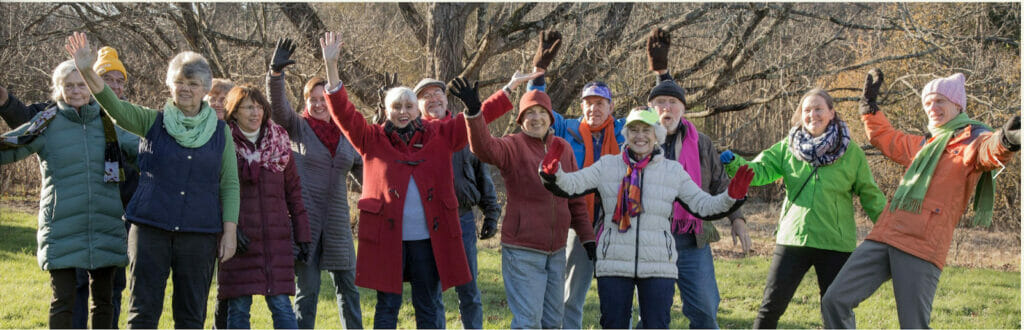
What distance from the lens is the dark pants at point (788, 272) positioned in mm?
4652

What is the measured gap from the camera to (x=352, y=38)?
34.4 ft

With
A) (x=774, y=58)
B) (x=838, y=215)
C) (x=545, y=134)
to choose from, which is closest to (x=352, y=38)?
(x=774, y=58)

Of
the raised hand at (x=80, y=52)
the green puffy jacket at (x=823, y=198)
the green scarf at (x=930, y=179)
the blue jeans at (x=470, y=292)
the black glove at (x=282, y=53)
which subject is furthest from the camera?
the blue jeans at (x=470, y=292)

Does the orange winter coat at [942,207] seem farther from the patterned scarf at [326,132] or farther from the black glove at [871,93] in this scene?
the patterned scarf at [326,132]

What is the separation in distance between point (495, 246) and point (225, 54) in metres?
4.47

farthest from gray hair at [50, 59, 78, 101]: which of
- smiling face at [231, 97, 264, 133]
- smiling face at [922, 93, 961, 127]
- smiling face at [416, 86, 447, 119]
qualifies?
smiling face at [922, 93, 961, 127]

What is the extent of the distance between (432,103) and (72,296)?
2159mm

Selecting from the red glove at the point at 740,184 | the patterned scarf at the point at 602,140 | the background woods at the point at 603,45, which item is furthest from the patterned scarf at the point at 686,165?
the background woods at the point at 603,45

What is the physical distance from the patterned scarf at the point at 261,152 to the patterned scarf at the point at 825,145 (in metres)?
2.82

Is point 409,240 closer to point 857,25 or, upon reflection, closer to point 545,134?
point 545,134

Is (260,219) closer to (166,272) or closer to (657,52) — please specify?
(166,272)

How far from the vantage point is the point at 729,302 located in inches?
321

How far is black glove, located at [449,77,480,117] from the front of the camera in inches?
164

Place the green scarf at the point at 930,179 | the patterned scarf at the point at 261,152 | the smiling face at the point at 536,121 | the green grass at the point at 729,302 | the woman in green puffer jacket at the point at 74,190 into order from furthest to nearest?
the green grass at the point at 729,302 → the smiling face at the point at 536,121 → the green scarf at the point at 930,179 → the patterned scarf at the point at 261,152 → the woman in green puffer jacket at the point at 74,190
